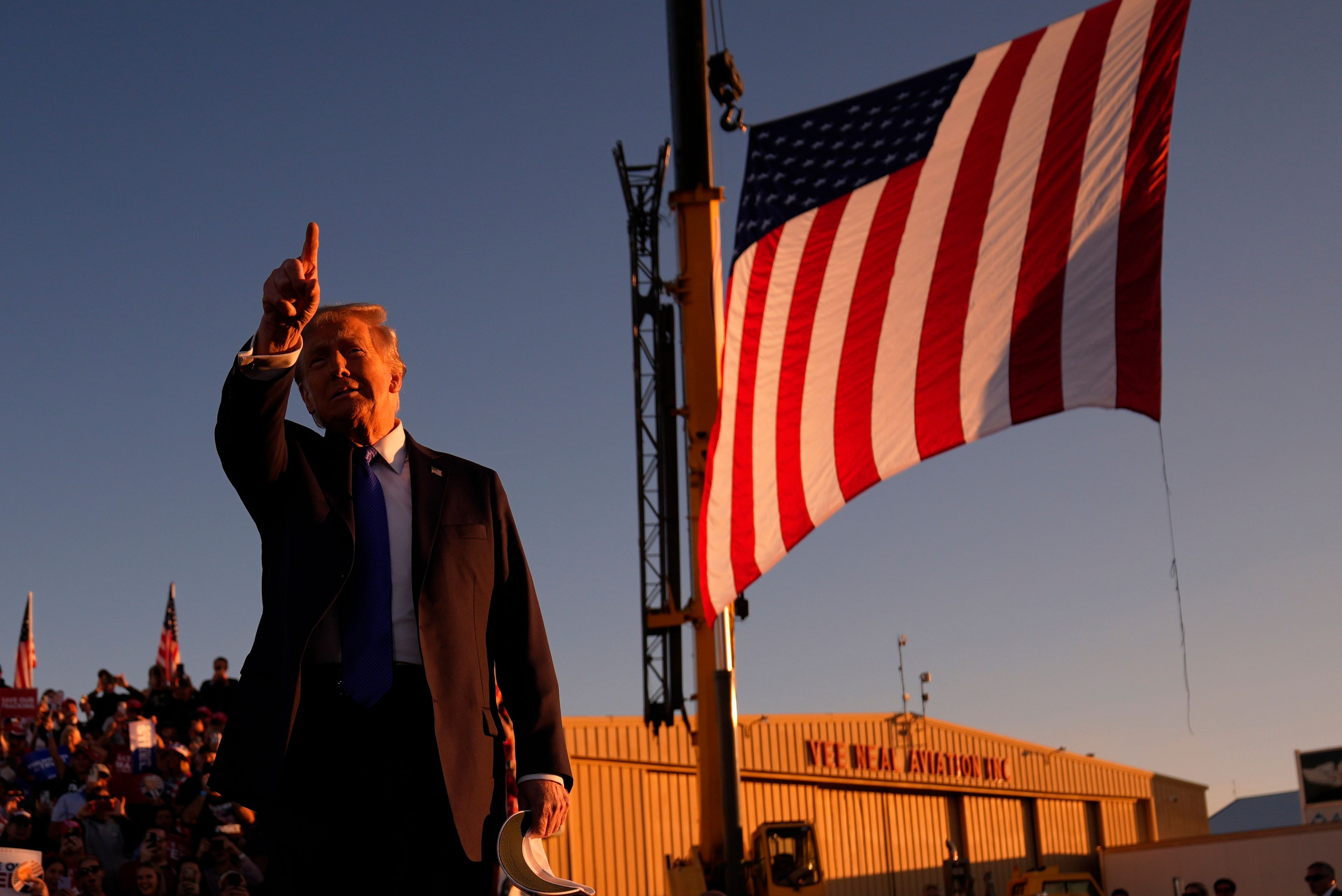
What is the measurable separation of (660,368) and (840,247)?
362 inches

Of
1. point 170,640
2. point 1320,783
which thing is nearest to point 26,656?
point 170,640

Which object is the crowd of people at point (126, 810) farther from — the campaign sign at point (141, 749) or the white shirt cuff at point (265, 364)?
the white shirt cuff at point (265, 364)

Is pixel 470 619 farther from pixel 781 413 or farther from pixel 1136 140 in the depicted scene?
pixel 1136 140

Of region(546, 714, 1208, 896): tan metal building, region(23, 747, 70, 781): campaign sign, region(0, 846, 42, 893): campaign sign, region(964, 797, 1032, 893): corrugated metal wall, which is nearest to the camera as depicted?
region(0, 846, 42, 893): campaign sign

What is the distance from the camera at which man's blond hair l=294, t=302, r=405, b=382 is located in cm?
251

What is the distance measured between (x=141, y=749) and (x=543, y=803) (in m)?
10.7

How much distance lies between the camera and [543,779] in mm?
2400

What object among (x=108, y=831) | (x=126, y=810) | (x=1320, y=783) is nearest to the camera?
(x=108, y=831)

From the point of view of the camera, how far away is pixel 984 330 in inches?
330

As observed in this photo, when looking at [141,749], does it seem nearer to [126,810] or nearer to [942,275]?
[126,810]

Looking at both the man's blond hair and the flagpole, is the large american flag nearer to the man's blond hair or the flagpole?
the flagpole

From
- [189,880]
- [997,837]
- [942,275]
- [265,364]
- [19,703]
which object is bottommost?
[189,880]

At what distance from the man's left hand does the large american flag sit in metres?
6.11

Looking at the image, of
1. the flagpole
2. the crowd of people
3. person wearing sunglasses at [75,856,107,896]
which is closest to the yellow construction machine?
the flagpole
